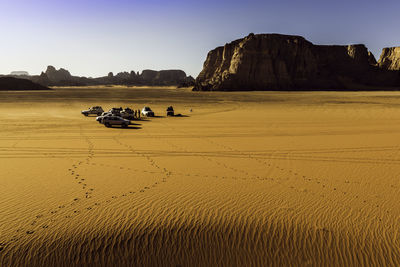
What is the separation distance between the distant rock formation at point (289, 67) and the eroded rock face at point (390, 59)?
203 inches

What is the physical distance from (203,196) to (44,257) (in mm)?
4214

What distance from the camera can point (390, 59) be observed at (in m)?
110

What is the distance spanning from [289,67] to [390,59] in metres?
47.5

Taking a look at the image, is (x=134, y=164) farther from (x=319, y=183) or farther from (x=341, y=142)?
(x=341, y=142)

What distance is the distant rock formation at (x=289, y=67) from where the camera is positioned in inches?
3674

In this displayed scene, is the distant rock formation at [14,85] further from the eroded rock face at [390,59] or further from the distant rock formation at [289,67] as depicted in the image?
the eroded rock face at [390,59]

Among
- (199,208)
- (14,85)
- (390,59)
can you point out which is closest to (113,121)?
(199,208)

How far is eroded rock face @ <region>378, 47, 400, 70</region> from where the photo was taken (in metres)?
106

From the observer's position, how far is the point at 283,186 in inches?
343

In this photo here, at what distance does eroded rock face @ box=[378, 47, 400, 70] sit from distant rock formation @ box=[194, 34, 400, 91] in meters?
5.16

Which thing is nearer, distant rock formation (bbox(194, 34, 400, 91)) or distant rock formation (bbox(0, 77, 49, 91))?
distant rock formation (bbox(0, 77, 49, 91))

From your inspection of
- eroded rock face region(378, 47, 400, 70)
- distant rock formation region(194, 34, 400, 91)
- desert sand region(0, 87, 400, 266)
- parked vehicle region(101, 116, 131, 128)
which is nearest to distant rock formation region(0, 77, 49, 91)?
distant rock formation region(194, 34, 400, 91)

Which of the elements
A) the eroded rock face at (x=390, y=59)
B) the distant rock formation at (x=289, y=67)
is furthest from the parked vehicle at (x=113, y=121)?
the eroded rock face at (x=390, y=59)

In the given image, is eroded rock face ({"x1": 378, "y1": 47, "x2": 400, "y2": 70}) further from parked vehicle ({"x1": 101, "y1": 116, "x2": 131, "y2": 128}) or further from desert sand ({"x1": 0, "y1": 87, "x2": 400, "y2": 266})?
parked vehicle ({"x1": 101, "y1": 116, "x2": 131, "y2": 128})
